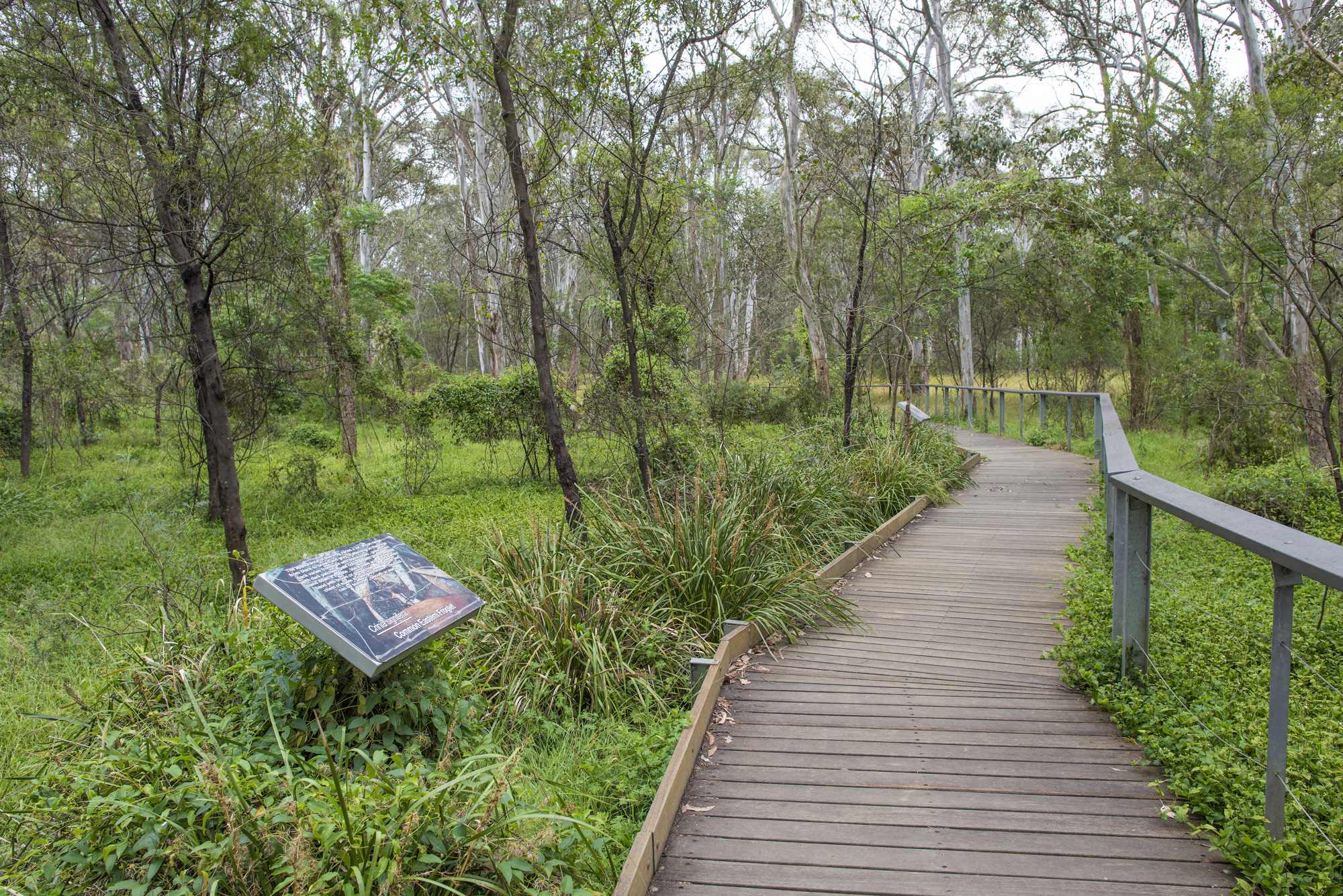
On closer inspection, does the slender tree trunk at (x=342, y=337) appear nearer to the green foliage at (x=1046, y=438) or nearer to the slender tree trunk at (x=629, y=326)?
the slender tree trunk at (x=629, y=326)

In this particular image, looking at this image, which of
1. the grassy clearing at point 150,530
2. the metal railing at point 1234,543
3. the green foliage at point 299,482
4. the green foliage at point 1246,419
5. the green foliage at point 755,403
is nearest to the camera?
the metal railing at point 1234,543

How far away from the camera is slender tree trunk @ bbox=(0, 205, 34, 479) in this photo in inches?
422

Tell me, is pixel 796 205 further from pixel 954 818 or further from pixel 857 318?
pixel 954 818

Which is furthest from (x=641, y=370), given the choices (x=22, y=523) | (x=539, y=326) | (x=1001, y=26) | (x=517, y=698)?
(x=1001, y=26)

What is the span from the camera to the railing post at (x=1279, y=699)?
7.00 feet

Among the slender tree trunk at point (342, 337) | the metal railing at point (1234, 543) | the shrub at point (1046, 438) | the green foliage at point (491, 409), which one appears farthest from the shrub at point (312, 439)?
the metal railing at point (1234, 543)

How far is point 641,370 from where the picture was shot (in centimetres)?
1008

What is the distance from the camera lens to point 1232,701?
3104 mm

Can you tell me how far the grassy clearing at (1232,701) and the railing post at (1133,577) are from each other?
13 cm

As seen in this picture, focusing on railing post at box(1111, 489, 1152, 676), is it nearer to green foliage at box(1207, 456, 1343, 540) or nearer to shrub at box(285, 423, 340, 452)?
green foliage at box(1207, 456, 1343, 540)

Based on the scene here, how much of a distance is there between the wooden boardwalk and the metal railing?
37 centimetres

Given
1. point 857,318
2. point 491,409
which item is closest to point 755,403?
point 491,409

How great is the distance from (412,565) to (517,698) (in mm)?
1185

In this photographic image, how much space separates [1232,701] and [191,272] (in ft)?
24.4
